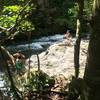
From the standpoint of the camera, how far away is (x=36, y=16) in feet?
99.6

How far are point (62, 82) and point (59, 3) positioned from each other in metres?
23.9

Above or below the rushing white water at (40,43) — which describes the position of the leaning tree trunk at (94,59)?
above

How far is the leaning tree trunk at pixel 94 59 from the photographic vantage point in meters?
3.56

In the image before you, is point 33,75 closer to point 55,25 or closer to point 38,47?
point 38,47

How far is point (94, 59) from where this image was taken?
360 centimetres

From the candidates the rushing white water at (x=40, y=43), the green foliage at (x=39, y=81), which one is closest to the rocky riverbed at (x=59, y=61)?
the green foliage at (x=39, y=81)

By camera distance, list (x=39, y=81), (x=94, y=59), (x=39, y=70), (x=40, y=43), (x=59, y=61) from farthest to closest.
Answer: (x=40, y=43) < (x=59, y=61) < (x=39, y=70) < (x=39, y=81) < (x=94, y=59)

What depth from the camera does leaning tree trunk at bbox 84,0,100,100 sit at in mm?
3562

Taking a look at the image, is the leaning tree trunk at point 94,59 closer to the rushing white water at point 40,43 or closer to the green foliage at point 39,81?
the green foliage at point 39,81

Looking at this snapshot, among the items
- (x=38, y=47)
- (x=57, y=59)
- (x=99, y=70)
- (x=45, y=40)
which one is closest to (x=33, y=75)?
(x=57, y=59)

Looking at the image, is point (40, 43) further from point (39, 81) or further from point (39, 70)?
point (39, 81)

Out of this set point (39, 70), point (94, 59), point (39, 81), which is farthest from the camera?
point (39, 70)

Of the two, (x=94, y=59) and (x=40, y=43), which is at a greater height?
(x=94, y=59)

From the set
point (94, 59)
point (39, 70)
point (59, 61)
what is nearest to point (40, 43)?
point (59, 61)
